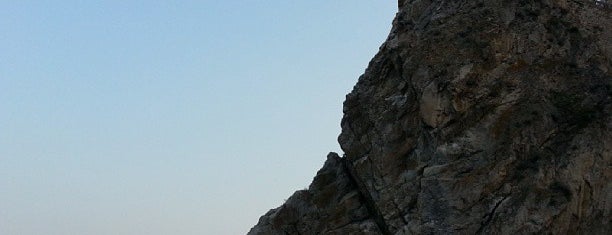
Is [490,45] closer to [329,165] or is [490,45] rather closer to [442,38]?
[442,38]

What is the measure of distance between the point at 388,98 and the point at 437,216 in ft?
14.6

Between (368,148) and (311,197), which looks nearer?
(368,148)

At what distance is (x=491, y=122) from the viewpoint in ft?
65.4

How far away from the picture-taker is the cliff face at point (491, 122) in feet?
62.3

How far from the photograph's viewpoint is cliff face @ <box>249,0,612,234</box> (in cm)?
1900

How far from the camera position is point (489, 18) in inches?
818

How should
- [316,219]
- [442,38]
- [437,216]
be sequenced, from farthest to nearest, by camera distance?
[316,219] → [442,38] → [437,216]

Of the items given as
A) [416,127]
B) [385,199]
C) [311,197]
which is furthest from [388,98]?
[311,197]

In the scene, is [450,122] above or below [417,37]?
below

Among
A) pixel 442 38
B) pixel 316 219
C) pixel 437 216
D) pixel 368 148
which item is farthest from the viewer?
pixel 316 219

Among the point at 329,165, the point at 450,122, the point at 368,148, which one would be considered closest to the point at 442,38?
the point at 450,122

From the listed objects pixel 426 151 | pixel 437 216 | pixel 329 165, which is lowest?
pixel 437 216

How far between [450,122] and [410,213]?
2.92 m

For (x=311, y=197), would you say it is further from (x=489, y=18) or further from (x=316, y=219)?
(x=489, y=18)
